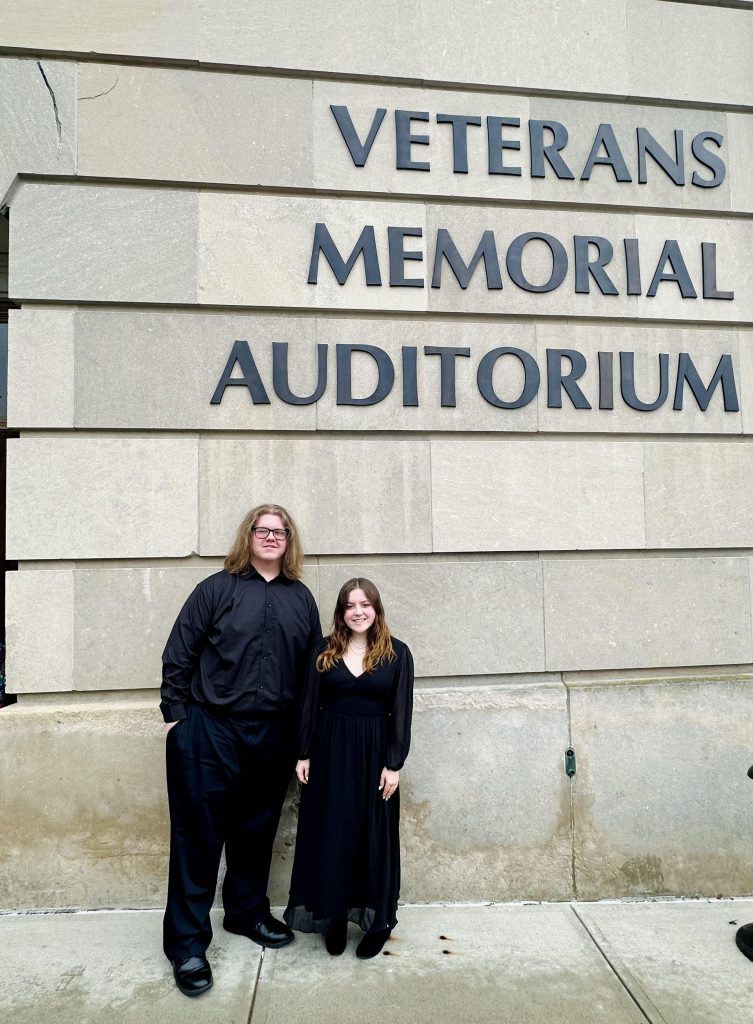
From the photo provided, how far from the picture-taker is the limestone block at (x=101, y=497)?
4105mm

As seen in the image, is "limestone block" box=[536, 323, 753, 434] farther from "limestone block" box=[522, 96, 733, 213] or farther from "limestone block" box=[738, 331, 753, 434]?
A: "limestone block" box=[522, 96, 733, 213]

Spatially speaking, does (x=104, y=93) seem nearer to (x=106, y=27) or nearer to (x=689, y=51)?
(x=106, y=27)

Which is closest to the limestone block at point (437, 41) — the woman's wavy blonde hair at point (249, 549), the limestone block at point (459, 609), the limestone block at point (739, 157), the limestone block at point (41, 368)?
the limestone block at point (739, 157)

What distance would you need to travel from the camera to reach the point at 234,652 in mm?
3535

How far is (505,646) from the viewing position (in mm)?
4371

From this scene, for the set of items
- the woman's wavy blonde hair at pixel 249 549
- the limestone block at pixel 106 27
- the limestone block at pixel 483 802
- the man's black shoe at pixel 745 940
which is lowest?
the man's black shoe at pixel 745 940

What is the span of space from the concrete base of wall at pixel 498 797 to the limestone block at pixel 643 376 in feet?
5.41

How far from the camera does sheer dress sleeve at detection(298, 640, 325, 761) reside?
355cm

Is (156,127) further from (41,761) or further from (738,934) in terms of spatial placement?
(738,934)

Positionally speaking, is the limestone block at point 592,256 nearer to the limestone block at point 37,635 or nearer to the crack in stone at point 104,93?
the crack in stone at point 104,93

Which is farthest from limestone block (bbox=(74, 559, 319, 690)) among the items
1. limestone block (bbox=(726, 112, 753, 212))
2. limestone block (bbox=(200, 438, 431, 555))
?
limestone block (bbox=(726, 112, 753, 212))

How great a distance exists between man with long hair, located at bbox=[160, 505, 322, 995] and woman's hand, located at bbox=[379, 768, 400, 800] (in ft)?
1.69

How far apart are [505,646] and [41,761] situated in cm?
279

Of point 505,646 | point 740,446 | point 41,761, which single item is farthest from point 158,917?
point 740,446
